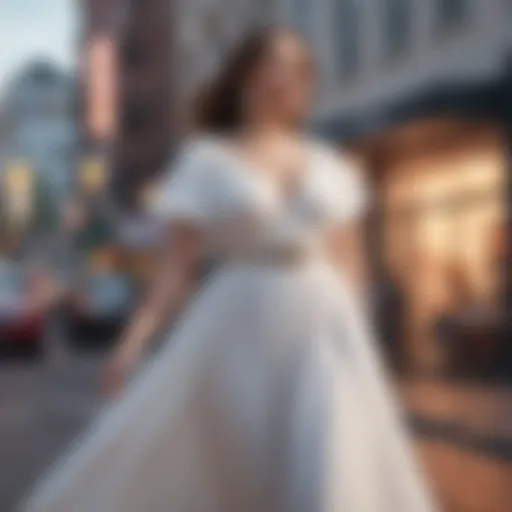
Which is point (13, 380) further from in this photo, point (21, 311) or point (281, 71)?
point (281, 71)

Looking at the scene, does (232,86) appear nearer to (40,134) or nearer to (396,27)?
(40,134)

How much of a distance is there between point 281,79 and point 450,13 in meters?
8.38

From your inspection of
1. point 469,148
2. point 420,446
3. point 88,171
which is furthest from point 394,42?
point 420,446

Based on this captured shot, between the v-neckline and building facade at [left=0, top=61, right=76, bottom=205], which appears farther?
building facade at [left=0, top=61, right=76, bottom=205]

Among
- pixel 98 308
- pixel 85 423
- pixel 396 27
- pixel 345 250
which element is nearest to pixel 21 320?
pixel 98 308

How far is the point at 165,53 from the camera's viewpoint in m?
18.8

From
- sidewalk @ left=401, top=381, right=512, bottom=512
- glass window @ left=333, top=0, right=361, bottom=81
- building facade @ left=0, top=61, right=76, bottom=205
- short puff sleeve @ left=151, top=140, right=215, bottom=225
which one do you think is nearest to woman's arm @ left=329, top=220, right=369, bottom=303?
short puff sleeve @ left=151, top=140, right=215, bottom=225

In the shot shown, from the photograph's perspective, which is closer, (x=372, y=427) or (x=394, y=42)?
(x=372, y=427)

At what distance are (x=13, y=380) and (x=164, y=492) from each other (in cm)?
745

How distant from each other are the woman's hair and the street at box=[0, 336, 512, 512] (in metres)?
2.10

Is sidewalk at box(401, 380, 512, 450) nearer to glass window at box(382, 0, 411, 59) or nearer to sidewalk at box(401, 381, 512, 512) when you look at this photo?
sidewalk at box(401, 381, 512, 512)

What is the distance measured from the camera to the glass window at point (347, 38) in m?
11.8

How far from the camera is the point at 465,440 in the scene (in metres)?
6.31

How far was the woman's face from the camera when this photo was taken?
101 inches
